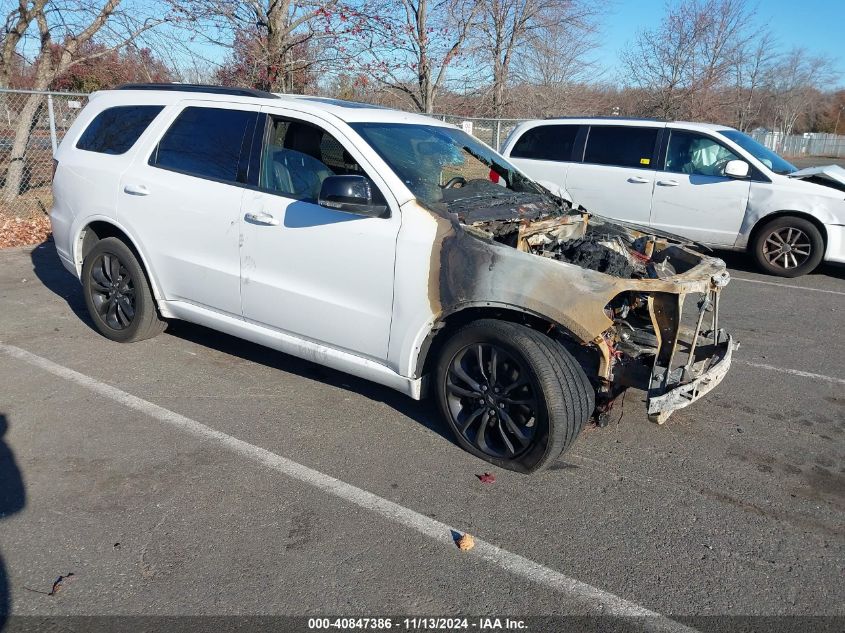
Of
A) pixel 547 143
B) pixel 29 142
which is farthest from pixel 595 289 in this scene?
pixel 29 142

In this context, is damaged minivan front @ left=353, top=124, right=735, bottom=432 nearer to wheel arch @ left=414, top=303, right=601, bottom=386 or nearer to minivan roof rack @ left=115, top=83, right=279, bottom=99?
wheel arch @ left=414, top=303, right=601, bottom=386

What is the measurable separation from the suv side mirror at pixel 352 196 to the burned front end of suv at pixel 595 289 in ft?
1.35

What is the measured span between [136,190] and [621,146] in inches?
254

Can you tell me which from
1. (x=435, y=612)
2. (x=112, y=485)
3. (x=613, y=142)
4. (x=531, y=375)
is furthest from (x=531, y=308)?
(x=613, y=142)

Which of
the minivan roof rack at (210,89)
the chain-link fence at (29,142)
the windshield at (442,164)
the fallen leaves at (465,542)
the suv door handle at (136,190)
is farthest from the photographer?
the chain-link fence at (29,142)

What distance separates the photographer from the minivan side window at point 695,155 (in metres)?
8.59

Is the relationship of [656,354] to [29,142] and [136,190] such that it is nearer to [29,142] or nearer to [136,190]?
[136,190]

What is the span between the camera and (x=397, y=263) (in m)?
3.79

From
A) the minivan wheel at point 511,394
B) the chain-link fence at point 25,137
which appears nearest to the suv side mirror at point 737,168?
the minivan wheel at point 511,394

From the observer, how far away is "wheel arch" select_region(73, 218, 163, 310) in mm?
5047

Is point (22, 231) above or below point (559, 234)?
below

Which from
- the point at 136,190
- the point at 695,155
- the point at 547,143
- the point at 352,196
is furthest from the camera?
the point at 547,143

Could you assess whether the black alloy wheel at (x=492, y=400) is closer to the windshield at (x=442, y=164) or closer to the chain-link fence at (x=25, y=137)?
the windshield at (x=442, y=164)

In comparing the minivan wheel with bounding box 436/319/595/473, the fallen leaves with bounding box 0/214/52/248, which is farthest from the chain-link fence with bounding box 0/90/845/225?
the minivan wheel with bounding box 436/319/595/473
